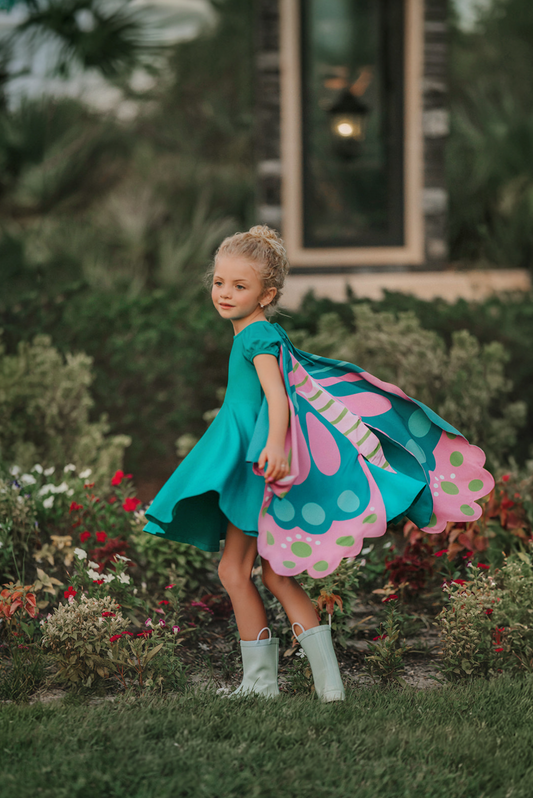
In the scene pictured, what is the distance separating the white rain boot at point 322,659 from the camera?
2.44 metres

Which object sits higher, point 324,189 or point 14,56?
point 14,56

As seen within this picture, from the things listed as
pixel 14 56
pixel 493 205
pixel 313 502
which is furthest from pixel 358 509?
pixel 493 205

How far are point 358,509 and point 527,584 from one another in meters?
0.92

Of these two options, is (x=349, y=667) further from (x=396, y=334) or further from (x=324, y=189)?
(x=324, y=189)

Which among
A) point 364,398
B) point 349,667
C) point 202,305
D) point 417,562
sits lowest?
point 349,667

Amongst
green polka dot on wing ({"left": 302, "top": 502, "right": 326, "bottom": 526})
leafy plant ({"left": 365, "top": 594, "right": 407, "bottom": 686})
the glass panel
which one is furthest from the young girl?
the glass panel

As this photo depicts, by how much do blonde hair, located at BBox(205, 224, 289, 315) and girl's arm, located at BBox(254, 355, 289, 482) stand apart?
0.30 meters

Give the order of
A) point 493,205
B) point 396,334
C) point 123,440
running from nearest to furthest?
point 123,440, point 396,334, point 493,205

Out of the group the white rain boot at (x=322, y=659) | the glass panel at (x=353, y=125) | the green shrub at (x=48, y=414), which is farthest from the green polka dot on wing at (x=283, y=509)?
the glass panel at (x=353, y=125)

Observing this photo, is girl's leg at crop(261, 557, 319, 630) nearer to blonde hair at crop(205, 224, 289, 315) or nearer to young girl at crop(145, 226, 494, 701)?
young girl at crop(145, 226, 494, 701)

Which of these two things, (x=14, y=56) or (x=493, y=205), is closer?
(x=14, y=56)

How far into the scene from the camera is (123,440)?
445cm

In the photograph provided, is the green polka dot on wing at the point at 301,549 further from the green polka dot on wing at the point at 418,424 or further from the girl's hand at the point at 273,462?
the green polka dot on wing at the point at 418,424

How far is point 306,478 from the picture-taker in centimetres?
238
